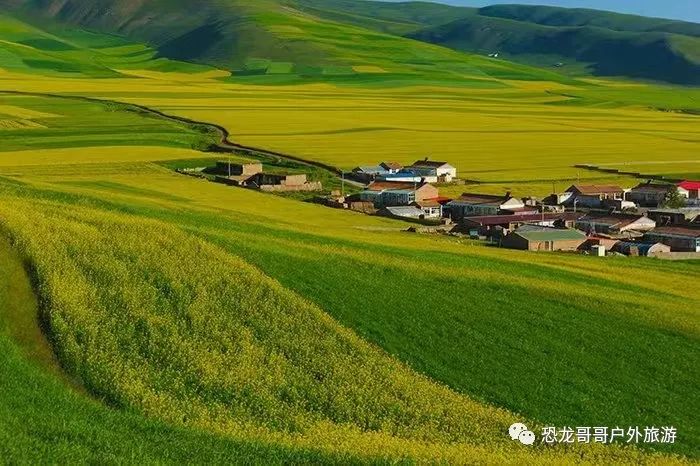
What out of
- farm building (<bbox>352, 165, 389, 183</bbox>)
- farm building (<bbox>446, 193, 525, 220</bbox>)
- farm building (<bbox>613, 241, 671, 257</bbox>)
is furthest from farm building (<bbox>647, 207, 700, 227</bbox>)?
farm building (<bbox>352, 165, 389, 183</bbox>)

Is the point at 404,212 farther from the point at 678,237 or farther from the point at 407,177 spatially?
the point at 678,237

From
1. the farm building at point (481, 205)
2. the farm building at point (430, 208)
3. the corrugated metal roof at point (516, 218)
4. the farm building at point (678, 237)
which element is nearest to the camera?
the farm building at point (678, 237)

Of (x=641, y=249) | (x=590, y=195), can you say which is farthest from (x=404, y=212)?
(x=641, y=249)

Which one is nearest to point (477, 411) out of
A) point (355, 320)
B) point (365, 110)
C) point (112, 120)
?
point (355, 320)

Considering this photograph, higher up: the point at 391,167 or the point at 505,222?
the point at 391,167

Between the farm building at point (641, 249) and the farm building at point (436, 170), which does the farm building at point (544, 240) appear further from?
the farm building at point (436, 170)

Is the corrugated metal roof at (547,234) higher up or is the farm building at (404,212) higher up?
the corrugated metal roof at (547,234)

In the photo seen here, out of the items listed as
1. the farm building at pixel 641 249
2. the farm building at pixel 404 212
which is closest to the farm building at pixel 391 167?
the farm building at pixel 404 212
